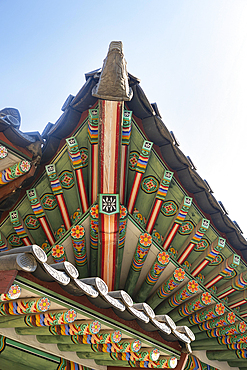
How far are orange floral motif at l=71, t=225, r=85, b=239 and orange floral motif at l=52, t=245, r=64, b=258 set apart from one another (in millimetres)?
397

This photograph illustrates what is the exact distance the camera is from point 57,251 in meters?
5.24

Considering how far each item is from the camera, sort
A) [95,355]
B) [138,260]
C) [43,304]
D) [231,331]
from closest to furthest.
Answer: [43,304] < [95,355] < [138,260] < [231,331]

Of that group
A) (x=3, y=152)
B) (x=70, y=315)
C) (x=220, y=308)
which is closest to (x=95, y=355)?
(x=70, y=315)

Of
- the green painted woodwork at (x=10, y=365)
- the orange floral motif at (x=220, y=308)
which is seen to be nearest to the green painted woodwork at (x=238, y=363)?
the orange floral motif at (x=220, y=308)

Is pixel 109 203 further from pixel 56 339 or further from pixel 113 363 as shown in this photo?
pixel 113 363

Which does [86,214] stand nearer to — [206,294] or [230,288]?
[206,294]

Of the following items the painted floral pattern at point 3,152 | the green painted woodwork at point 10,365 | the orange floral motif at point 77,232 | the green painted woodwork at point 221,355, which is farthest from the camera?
the green painted woodwork at point 221,355

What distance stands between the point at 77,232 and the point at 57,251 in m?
0.56

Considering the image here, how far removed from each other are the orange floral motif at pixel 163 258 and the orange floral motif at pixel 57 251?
6.06 feet

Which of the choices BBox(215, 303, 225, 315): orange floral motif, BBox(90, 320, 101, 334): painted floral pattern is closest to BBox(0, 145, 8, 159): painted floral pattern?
BBox(90, 320, 101, 334): painted floral pattern

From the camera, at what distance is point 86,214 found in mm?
5078

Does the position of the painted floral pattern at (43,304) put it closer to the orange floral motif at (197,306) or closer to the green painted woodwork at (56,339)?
the green painted woodwork at (56,339)

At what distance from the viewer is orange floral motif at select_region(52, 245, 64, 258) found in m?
5.23

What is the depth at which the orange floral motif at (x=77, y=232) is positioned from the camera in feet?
16.7
